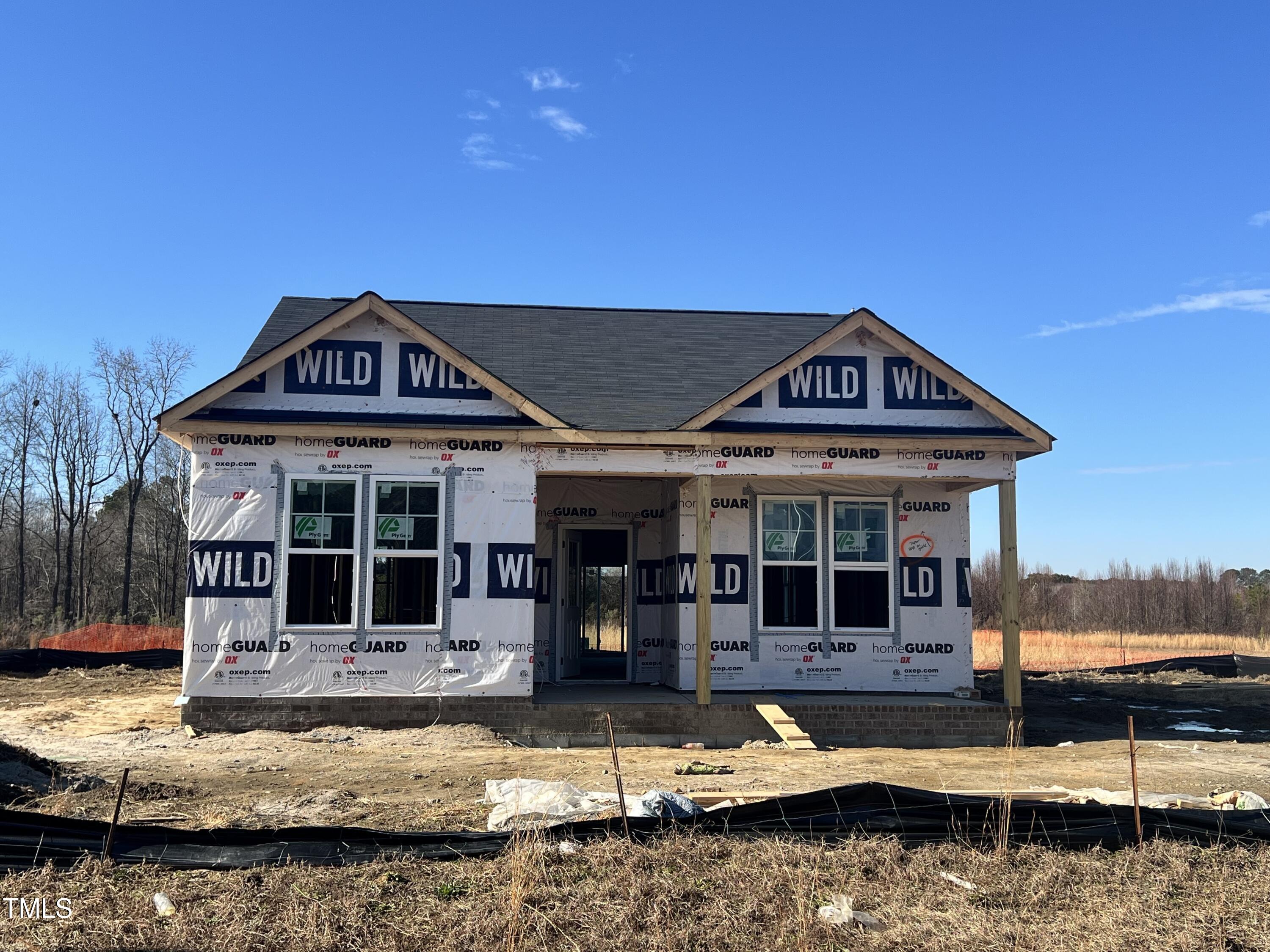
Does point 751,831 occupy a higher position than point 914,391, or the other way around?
point 914,391

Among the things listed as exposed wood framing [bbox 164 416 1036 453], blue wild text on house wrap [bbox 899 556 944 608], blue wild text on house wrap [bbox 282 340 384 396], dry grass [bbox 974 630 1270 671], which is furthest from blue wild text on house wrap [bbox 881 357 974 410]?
dry grass [bbox 974 630 1270 671]

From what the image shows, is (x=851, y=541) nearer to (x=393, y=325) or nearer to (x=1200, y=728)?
(x=1200, y=728)

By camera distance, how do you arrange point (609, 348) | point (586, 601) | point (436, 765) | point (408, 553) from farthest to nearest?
point (586, 601) → point (609, 348) → point (408, 553) → point (436, 765)

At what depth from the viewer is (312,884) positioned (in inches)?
227

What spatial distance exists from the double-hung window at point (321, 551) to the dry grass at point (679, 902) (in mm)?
6981

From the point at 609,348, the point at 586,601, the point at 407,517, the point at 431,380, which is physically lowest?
the point at 586,601

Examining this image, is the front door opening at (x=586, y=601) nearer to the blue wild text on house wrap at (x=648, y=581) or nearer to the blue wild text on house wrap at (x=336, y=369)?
the blue wild text on house wrap at (x=648, y=581)

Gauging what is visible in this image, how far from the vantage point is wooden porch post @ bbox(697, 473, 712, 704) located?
12898 millimetres

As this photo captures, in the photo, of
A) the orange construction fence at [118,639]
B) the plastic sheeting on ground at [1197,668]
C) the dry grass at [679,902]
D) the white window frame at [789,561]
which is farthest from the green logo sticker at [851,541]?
the orange construction fence at [118,639]

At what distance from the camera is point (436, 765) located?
10781mm

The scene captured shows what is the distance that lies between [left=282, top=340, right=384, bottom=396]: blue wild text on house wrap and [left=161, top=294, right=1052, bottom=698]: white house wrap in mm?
28

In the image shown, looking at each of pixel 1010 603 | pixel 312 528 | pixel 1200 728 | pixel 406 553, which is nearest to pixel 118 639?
pixel 312 528

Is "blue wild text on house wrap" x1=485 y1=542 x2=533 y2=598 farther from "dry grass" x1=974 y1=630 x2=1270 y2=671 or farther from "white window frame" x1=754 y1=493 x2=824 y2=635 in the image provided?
"dry grass" x1=974 y1=630 x2=1270 y2=671

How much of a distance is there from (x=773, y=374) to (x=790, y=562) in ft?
9.61
